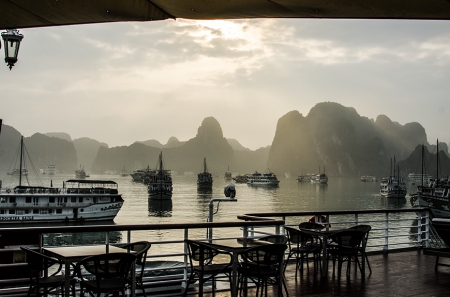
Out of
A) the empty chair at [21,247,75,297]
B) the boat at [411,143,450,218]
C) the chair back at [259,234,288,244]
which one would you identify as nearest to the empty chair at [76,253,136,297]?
the empty chair at [21,247,75,297]

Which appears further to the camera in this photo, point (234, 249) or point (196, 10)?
point (234, 249)

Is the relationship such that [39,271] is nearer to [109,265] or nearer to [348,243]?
[109,265]

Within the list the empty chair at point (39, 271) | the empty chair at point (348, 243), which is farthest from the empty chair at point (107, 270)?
the empty chair at point (348, 243)

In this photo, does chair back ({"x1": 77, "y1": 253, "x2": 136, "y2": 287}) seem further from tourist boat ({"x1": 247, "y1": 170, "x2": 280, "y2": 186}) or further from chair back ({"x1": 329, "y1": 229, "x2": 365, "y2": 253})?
tourist boat ({"x1": 247, "y1": 170, "x2": 280, "y2": 186})

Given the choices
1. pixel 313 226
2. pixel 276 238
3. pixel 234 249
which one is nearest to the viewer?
pixel 234 249

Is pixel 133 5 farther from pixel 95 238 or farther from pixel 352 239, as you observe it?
pixel 95 238

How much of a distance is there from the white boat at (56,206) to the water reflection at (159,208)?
16.8 ft

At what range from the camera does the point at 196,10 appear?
3.16 m

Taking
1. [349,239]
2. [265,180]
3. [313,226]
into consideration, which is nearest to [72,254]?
[349,239]

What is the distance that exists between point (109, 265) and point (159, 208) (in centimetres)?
5602

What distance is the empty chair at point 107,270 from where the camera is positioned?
3.95 meters

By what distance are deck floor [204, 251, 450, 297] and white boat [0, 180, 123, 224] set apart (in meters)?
42.3

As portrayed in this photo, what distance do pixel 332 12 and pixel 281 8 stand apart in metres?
0.35

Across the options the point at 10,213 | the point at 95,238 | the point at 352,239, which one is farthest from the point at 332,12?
the point at 10,213
